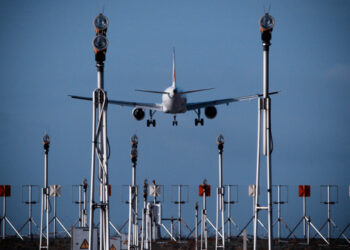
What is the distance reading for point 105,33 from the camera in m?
18.1

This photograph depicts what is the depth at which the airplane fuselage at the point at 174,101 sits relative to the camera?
6209 cm

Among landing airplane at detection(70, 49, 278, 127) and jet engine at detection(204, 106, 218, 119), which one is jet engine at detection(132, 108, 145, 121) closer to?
landing airplane at detection(70, 49, 278, 127)

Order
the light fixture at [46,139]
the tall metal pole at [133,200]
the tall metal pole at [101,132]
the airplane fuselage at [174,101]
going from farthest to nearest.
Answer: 1. the airplane fuselage at [174,101]
2. the light fixture at [46,139]
3. the tall metal pole at [133,200]
4. the tall metal pole at [101,132]

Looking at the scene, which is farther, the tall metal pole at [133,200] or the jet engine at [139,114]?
the jet engine at [139,114]

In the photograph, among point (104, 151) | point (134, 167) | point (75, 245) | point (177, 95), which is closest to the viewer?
Answer: point (104, 151)

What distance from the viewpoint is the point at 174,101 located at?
204ft

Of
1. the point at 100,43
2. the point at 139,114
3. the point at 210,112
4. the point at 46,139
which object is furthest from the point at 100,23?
the point at 210,112

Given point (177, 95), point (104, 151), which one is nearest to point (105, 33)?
point (104, 151)

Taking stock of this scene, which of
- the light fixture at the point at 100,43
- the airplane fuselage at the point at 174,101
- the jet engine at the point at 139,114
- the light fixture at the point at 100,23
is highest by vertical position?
the airplane fuselage at the point at 174,101

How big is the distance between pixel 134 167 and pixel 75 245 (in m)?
7.08

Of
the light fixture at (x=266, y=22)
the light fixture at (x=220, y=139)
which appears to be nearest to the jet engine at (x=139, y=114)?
the light fixture at (x=220, y=139)

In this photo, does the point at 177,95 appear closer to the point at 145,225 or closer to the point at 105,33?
the point at 145,225

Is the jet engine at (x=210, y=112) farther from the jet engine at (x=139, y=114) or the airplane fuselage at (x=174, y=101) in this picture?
the jet engine at (x=139, y=114)

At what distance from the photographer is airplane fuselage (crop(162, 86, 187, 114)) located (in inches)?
2445
